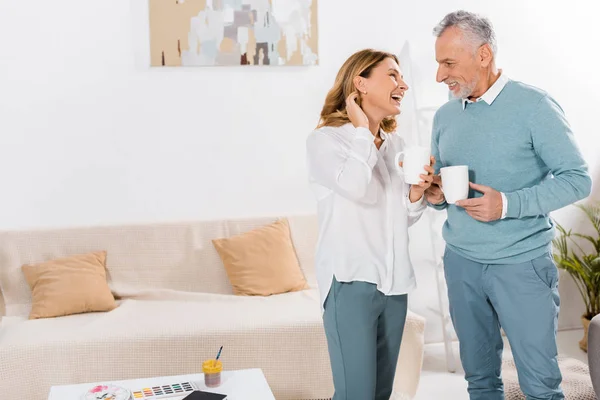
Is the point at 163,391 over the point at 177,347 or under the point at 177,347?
over

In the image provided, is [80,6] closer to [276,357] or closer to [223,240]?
[223,240]

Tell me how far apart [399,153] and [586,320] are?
2301 mm

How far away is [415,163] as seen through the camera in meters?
1.87

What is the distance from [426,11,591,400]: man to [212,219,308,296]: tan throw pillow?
4.28 ft

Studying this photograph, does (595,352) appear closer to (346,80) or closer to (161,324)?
(346,80)

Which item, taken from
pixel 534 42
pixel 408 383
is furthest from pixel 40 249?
pixel 534 42

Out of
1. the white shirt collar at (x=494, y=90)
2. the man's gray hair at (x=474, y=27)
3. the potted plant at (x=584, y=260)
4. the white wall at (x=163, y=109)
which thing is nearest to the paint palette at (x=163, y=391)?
the white shirt collar at (x=494, y=90)

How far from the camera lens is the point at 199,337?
277 centimetres

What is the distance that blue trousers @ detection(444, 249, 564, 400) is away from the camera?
1924mm

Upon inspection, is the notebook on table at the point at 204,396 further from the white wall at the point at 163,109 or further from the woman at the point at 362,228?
the white wall at the point at 163,109

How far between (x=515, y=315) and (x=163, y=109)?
84.3 inches

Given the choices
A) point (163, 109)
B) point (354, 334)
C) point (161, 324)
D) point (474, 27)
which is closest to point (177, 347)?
point (161, 324)

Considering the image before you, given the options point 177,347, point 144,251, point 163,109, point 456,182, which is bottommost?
point 177,347

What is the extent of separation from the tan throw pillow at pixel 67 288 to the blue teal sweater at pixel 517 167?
5.60 ft
